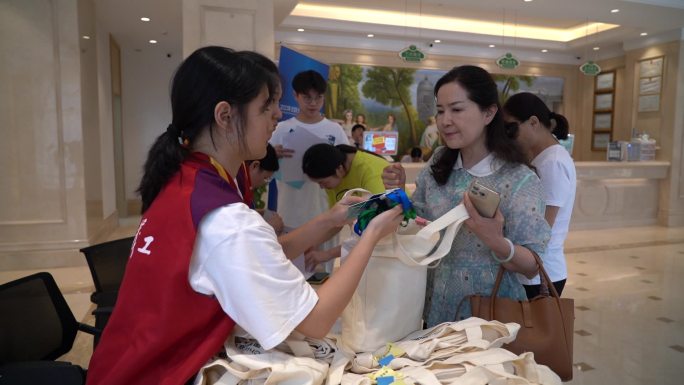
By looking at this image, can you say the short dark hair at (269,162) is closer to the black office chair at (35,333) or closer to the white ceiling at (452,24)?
the black office chair at (35,333)

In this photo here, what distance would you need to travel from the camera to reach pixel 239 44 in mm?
4867

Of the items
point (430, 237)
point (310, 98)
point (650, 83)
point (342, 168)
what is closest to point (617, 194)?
point (650, 83)

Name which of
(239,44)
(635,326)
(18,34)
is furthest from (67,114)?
(635,326)

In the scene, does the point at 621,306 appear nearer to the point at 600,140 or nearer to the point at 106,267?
the point at 106,267

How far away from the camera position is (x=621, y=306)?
14.0ft

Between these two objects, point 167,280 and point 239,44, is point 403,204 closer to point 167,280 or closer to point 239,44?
point 167,280

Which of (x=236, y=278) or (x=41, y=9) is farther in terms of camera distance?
(x=41, y=9)

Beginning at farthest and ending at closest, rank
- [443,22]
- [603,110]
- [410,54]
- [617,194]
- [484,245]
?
1. [603,110]
2. [443,22]
3. [617,194]
4. [410,54]
5. [484,245]

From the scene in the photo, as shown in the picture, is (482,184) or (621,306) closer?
(482,184)

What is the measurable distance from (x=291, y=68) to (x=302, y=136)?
1.67 feet

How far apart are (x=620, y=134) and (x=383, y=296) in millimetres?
10418

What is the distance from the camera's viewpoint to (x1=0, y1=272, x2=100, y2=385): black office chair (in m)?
1.45

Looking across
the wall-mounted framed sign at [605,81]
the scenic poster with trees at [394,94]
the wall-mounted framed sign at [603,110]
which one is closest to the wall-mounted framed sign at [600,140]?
the wall-mounted framed sign at [603,110]

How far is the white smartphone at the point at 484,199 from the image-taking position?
1261mm
